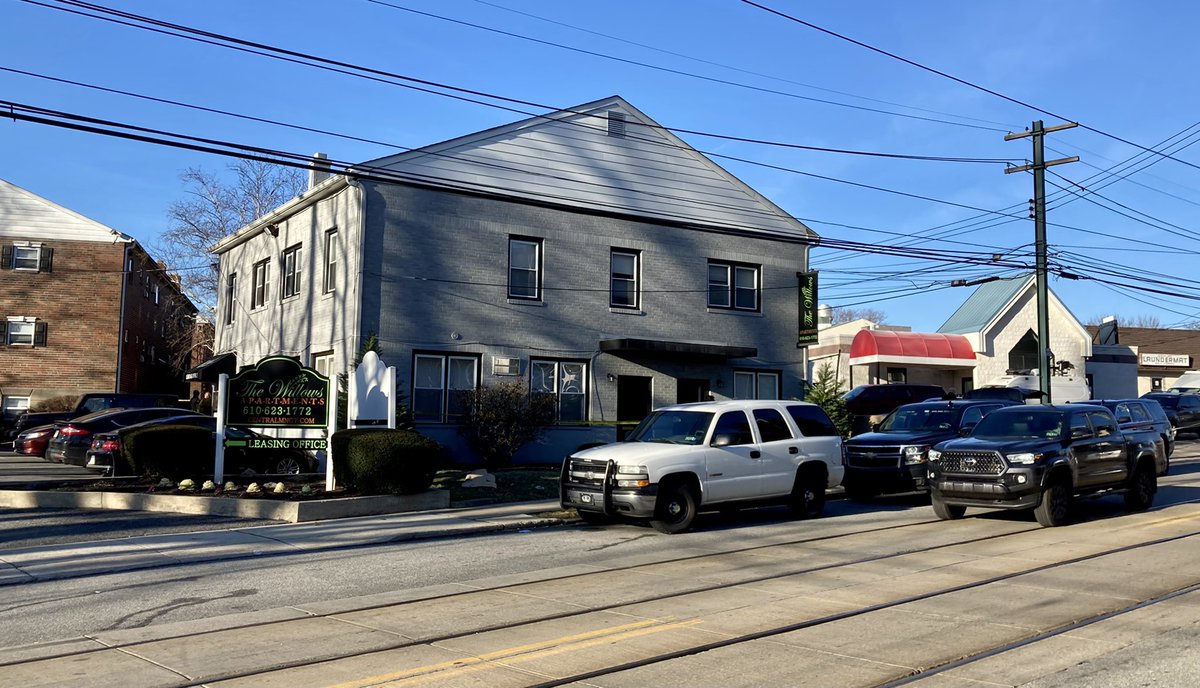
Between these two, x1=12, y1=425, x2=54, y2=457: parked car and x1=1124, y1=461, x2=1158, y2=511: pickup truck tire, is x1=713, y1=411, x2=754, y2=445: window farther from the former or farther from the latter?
x1=12, y1=425, x2=54, y2=457: parked car

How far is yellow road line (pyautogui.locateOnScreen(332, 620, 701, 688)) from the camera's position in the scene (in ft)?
21.5

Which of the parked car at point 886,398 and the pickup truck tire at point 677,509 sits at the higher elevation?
the parked car at point 886,398

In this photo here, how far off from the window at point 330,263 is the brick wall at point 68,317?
18.6m

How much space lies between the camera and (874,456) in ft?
60.3

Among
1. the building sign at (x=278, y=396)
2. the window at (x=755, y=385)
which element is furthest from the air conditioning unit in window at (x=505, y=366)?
the window at (x=755, y=385)

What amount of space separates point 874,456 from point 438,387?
35.2 ft

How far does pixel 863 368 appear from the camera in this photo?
41875mm

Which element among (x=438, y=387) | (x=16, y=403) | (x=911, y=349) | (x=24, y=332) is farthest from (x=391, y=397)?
(x=911, y=349)

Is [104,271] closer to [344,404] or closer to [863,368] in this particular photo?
[344,404]

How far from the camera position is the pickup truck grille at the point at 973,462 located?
1440 cm

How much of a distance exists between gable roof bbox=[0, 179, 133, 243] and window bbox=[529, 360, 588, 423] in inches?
922

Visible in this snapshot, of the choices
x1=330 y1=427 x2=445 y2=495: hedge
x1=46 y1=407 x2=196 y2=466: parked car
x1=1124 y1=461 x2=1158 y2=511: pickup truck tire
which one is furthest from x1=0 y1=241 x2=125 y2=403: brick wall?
x1=1124 y1=461 x2=1158 y2=511: pickup truck tire

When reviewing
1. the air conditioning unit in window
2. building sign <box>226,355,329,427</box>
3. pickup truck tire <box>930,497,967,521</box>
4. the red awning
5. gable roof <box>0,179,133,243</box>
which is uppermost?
gable roof <box>0,179,133,243</box>

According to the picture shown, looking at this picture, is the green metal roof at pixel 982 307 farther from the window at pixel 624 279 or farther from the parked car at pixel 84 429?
the parked car at pixel 84 429
